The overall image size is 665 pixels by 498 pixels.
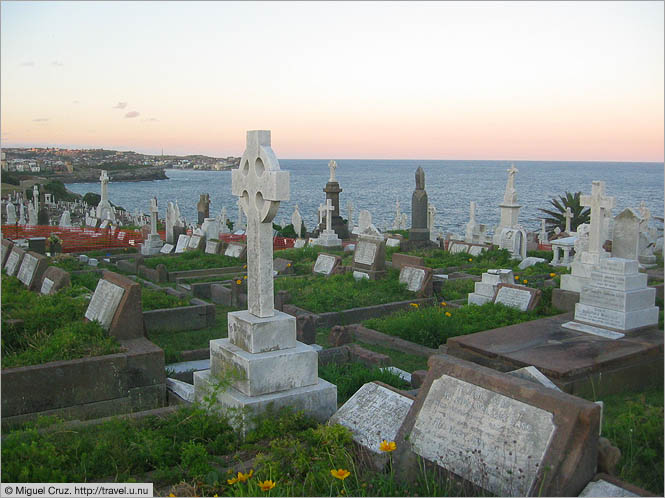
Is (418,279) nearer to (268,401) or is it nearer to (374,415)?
(268,401)

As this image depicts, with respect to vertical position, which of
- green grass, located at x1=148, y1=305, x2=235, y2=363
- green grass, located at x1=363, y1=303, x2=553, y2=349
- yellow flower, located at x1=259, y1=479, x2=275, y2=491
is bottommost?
green grass, located at x1=148, y1=305, x2=235, y2=363

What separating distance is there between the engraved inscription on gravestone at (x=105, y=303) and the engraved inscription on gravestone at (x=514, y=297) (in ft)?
22.6

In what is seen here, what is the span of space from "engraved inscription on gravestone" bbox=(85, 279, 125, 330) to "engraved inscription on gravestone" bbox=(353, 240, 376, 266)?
7595 mm

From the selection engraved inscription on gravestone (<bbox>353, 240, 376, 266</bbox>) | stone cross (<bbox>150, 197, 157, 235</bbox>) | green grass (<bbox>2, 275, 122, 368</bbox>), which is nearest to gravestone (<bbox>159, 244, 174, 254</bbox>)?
stone cross (<bbox>150, 197, 157, 235</bbox>)

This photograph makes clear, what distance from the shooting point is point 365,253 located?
15.0 m

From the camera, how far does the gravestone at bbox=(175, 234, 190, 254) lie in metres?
21.2

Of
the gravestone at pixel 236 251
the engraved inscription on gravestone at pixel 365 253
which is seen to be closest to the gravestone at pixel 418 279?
the engraved inscription on gravestone at pixel 365 253

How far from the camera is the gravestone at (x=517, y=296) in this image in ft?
36.2

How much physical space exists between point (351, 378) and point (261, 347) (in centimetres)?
179

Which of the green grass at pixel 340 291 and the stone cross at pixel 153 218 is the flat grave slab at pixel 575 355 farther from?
the stone cross at pixel 153 218

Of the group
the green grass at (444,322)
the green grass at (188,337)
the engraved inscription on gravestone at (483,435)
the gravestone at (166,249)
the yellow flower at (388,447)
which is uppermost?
the engraved inscription on gravestone at (483,435)

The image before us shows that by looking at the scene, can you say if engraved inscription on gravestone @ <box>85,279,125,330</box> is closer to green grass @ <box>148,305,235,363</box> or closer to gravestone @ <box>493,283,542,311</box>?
green grass @ <box>148,305,235,363</box>

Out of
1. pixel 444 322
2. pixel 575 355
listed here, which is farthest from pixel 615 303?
pixel 444 322

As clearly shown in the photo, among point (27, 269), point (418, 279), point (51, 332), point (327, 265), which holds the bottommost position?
point (327, 265)
